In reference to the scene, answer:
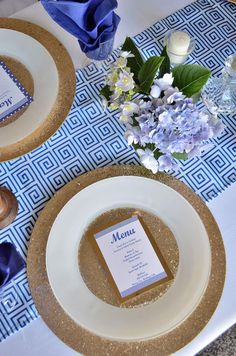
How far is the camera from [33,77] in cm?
81

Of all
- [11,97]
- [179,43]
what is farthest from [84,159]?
[179,43]

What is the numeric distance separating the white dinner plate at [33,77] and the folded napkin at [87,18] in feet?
0.26

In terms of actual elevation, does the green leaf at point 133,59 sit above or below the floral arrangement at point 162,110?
above

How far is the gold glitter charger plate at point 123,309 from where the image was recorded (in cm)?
63

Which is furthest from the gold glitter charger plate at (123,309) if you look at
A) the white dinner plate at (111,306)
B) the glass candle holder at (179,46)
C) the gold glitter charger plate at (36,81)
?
the glass candle holder at (179,46)

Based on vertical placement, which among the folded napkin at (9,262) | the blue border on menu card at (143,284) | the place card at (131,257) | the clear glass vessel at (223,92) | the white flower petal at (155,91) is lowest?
the blue border on menu card at (143,284)

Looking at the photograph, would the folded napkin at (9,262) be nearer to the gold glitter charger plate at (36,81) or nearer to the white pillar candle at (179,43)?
the gold glitter charger plate at (36,81)

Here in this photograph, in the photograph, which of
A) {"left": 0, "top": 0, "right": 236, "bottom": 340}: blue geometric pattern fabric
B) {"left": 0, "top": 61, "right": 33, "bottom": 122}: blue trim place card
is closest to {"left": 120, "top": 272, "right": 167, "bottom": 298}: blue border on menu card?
{"left": 0, "top": 0, "right": 236, "bottom": 340}: blue geometric pattern fabric

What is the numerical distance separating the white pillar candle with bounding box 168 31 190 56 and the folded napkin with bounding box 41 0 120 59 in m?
0.11

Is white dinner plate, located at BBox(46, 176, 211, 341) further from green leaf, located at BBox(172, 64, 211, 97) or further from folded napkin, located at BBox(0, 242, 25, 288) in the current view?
green leaf, located at BBox(172, 64, 211, 97)

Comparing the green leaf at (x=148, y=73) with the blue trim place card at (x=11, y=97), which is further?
the blue trim place card at (x=11, y=97)

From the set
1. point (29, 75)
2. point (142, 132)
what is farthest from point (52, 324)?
point (29, 75)

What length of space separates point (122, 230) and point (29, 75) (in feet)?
1.17

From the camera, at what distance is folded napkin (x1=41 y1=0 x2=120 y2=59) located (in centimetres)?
73
